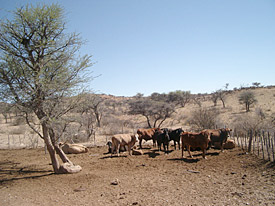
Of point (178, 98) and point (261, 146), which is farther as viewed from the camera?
point (178, 98)

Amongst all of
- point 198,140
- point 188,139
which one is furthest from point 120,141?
point 198,140

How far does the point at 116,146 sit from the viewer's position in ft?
38.3

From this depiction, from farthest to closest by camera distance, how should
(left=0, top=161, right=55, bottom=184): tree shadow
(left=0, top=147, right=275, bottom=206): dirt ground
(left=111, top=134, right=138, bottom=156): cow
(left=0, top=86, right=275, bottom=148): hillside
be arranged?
(left=0, top=86, right=275, bottom=148): hillside < (left=111, top=134, right=138, bottom=156): cow < (left=0, top=161, right=55, bottom=184): tree shadow < (left=0, top=147, right=275, bottom=206): dirt ground

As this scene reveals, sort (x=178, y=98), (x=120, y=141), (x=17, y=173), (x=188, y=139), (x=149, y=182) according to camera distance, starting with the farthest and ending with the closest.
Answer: (x=178, y=98) < (x=120, y=141) < (x=188, y=139) < (x=17, y=173) < (x=149, y=182)

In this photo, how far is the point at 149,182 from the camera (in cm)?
698

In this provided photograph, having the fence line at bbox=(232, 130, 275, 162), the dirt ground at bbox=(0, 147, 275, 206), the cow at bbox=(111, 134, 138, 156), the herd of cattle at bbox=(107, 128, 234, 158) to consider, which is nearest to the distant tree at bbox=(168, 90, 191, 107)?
the herd of cattle at bbox=(107, 128, 234, 158)

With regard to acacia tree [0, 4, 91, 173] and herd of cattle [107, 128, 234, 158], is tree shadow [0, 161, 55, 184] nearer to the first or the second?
acacia tree [0, 4, 91, 173]

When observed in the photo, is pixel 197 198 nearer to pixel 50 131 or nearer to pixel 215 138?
pixel 215 138

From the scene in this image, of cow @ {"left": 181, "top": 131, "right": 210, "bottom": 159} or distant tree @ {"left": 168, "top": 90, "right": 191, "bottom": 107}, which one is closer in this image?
cow @ {"left": 181, "top": 131, "right": 210, "bottom": 159}

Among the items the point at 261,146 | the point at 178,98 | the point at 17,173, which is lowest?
the point at 17,173

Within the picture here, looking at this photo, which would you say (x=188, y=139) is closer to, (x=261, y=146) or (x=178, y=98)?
(x=261, y=146)

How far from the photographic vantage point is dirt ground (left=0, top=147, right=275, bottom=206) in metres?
5.59

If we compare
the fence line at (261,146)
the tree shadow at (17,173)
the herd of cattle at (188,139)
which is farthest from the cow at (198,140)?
the tree shadow at (17,173)

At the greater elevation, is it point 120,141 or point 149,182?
point 120,141
